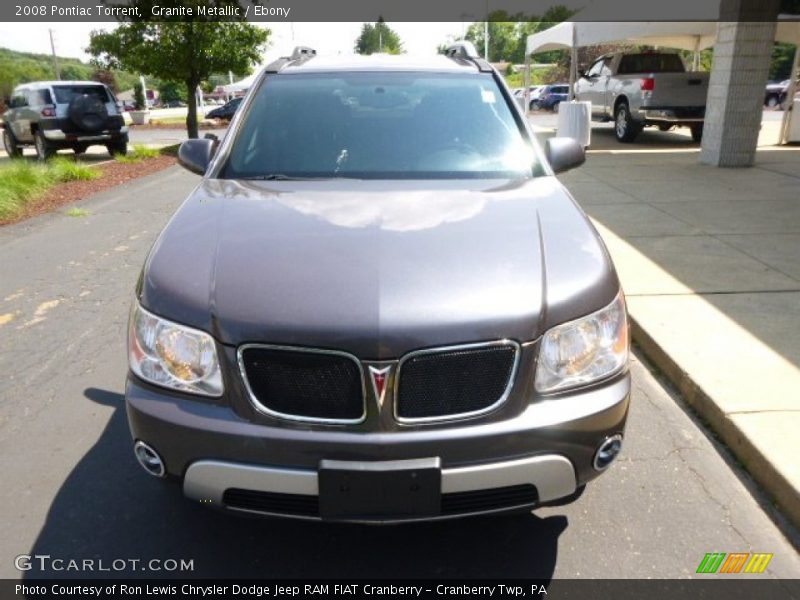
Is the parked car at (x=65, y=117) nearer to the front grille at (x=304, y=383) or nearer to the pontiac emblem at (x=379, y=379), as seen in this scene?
the front grille at (x=304, y=383)

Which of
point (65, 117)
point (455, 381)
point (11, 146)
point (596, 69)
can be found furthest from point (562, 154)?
point (11, 146)

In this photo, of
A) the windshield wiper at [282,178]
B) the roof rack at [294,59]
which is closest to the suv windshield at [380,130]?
the windshield wiper at [282,178]

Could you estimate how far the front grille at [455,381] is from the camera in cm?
207

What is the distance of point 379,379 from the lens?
2.05 metres

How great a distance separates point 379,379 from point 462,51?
3363mm

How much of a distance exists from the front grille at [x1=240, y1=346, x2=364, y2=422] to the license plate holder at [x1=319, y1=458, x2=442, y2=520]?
0.16m

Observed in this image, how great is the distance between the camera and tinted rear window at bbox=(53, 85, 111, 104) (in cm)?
1582

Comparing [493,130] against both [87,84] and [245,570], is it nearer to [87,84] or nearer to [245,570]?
[245,570]

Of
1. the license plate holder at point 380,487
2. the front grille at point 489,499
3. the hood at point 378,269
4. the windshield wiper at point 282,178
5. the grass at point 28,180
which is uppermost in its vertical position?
the windshield wiper at point 282,178

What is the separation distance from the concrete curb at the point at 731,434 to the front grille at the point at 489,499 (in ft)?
4.33

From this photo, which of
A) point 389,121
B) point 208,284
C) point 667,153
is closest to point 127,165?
point 667,153

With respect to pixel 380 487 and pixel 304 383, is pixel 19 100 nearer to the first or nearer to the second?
pixel 304 383

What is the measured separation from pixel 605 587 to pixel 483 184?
1738 millimetres

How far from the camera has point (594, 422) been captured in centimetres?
219
